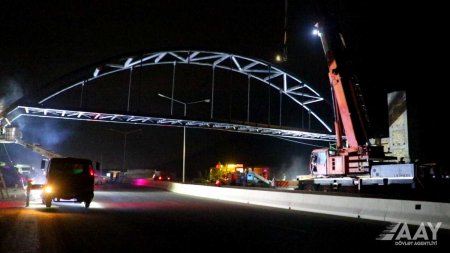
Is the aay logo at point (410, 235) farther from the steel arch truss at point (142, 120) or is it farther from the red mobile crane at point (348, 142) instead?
the steel arch truss at point (142, 120)

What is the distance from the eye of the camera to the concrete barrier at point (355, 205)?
14.9 meters

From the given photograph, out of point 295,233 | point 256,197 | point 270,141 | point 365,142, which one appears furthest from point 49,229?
point 270,141

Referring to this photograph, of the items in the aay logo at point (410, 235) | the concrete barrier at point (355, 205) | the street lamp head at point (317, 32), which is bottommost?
the aay logo at point (410, 235)

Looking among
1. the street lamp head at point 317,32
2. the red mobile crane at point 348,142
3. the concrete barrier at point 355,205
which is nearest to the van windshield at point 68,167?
the concrete barrier at point 355,205

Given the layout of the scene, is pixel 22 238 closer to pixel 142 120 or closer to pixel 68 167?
pixel 68 167

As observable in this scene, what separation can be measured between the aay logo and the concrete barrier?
35 cm

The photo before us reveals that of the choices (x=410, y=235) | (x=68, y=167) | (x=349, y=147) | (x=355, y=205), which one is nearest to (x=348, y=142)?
(x=349, y=147)

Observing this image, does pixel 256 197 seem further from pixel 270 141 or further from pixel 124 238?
pixel 270 141

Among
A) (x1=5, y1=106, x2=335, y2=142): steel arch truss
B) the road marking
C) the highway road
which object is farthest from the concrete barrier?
(x1=5, y1=106, x2=335, y2=142): steel arch truss

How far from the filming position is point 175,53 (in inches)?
2734

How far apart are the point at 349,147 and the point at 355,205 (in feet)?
33.6

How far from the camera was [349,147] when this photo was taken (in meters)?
28.6

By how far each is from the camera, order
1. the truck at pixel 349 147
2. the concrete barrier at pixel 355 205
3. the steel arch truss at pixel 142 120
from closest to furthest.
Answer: the concrete barrier at pixel 355 205 < the truck at pixel 349 147 < the steel arch truss at pixel 142 120

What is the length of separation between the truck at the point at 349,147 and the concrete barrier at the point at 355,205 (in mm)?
5758
